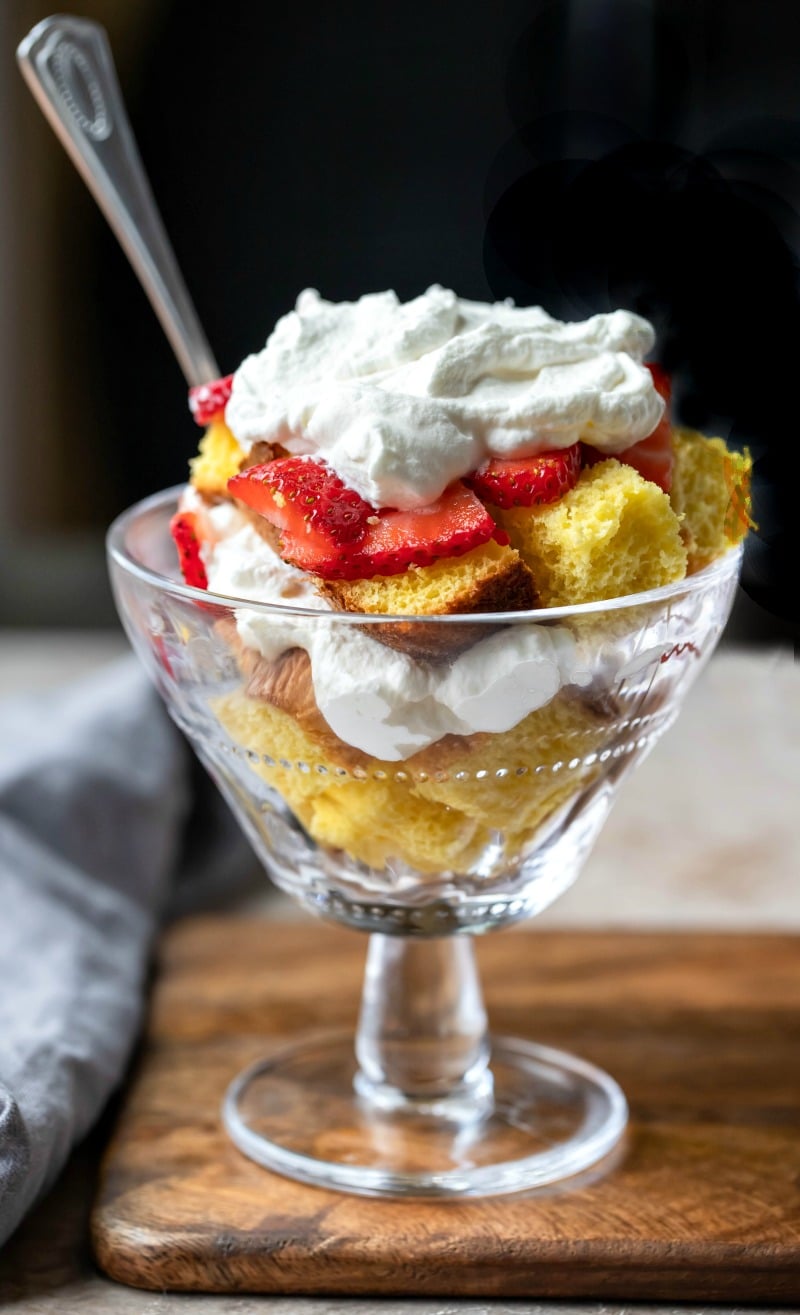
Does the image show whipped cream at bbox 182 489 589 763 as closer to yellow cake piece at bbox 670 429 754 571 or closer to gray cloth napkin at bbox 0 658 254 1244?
yellow cake piece at bbox 670 429 754 571

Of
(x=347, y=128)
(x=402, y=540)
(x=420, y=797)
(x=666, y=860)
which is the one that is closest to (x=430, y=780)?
(x=420, y=797)

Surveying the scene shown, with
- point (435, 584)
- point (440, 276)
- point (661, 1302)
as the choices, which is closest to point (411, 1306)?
point (661, 1302)

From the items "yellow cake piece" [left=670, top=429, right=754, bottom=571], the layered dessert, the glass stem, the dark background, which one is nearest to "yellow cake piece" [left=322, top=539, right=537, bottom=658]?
the layered dessert

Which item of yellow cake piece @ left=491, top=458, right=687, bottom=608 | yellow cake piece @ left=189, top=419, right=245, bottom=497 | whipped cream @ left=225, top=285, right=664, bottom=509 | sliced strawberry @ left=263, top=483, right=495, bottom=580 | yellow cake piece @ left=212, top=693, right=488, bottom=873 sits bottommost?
yellow cake piece @ left=212, top=693, right=488, bottom=873

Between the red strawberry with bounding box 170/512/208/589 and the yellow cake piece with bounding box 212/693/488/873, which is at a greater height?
the red strawberry with bounding box 170/512/208/589

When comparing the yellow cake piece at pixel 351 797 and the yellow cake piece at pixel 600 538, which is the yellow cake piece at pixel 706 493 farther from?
the yellow cake piece at pixel 351 797

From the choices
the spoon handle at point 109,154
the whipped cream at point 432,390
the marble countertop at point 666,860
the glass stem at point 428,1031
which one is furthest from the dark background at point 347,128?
the glass stem at point 428,1031
